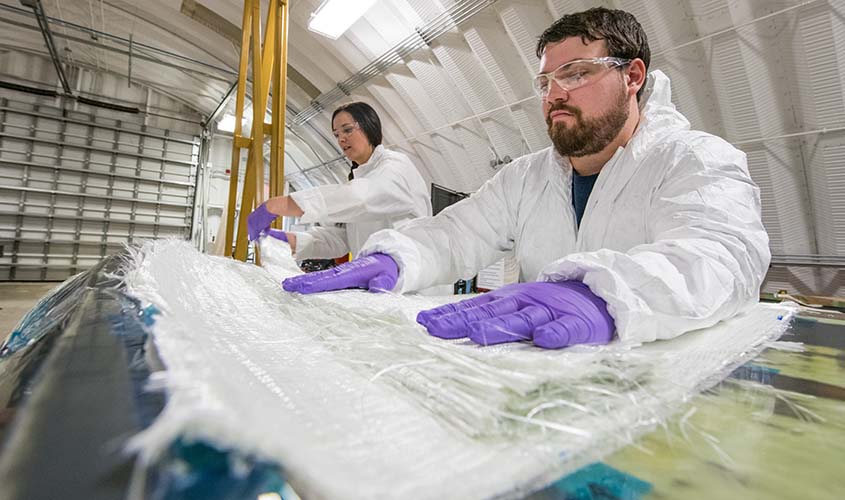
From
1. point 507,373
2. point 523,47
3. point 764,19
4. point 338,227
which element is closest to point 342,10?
point 523,47

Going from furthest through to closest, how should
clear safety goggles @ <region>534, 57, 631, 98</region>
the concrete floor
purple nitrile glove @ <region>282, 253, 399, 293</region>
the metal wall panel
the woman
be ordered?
the metal wall panel
the concrete floor
the woman
clear safety goggles @ <region>534, 57, 631, 98</region>
purple nitrile glove @ <region>282, 253, 399, 293</region>

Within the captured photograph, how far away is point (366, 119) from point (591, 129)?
1.37m

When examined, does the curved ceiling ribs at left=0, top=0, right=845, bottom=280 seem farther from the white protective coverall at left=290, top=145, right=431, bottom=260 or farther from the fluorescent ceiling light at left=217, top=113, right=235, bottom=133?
the white protective coverall at left=290, top=145, right=431, bottom=260

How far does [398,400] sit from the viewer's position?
0.36 meters

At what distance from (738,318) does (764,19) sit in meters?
3.38

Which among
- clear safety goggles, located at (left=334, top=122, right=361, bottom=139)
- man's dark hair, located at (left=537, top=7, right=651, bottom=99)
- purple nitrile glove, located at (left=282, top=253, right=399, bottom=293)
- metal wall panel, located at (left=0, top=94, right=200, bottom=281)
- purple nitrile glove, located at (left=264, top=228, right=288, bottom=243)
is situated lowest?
purple nitrile glove, located at (left=282, top=253, right=399, bottom=293)

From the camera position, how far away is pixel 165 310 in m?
0.55

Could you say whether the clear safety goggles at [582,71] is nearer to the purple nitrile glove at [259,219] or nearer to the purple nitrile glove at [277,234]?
the purple nitrile glove at [259,219]

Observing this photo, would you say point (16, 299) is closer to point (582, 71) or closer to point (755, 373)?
point (582, 71)

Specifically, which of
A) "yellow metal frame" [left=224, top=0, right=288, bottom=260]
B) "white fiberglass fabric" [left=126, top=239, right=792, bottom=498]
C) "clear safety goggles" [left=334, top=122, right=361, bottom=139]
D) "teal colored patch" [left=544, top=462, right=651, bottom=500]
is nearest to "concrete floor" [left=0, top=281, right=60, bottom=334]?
"yellow metal frame" [left=224, top=0, right=288, bottom=260]

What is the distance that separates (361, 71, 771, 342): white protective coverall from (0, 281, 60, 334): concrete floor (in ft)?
14.3

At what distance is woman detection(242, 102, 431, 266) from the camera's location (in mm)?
1752

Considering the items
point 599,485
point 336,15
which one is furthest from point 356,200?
point 336,15

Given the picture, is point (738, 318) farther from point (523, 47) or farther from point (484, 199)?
point (523, 47)
